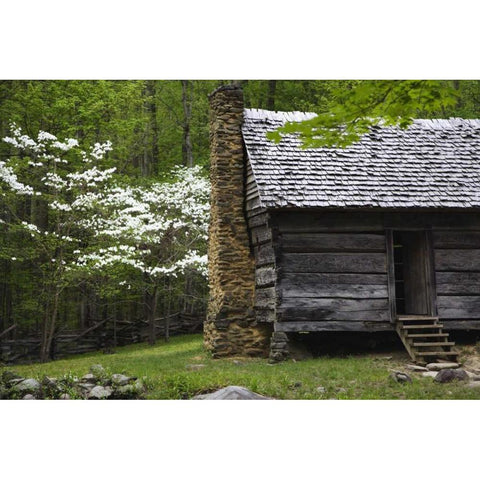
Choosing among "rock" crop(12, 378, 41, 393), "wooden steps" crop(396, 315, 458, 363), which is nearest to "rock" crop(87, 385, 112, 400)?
"rock" crop(12, 378, 41, 393)

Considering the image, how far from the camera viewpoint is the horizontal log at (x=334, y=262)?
1132 centimetres

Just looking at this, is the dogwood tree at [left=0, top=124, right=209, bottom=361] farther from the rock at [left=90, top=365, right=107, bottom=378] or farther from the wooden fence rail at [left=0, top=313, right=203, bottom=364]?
the rock at [left=90, top=365, right=107, bottom=378]

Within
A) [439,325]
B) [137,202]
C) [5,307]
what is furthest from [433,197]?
[5,307]

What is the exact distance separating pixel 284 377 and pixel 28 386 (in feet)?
11.3

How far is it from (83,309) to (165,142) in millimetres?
4935

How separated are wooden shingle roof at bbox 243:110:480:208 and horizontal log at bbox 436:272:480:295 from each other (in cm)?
137

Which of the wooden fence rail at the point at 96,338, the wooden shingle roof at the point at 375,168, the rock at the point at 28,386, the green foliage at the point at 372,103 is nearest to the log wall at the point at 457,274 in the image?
the wooden shingle roof at the point at 375,168

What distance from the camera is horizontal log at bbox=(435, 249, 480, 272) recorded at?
38.8 ft

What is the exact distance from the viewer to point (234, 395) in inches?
315

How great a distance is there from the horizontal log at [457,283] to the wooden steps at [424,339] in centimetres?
66

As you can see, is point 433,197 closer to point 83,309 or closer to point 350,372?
point 350,372

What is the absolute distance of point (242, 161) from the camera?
41.6 ft

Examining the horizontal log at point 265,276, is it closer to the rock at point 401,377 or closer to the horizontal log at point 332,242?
the horizontal log at point 332,242

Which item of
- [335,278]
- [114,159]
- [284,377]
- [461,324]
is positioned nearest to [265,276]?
[335,278]
